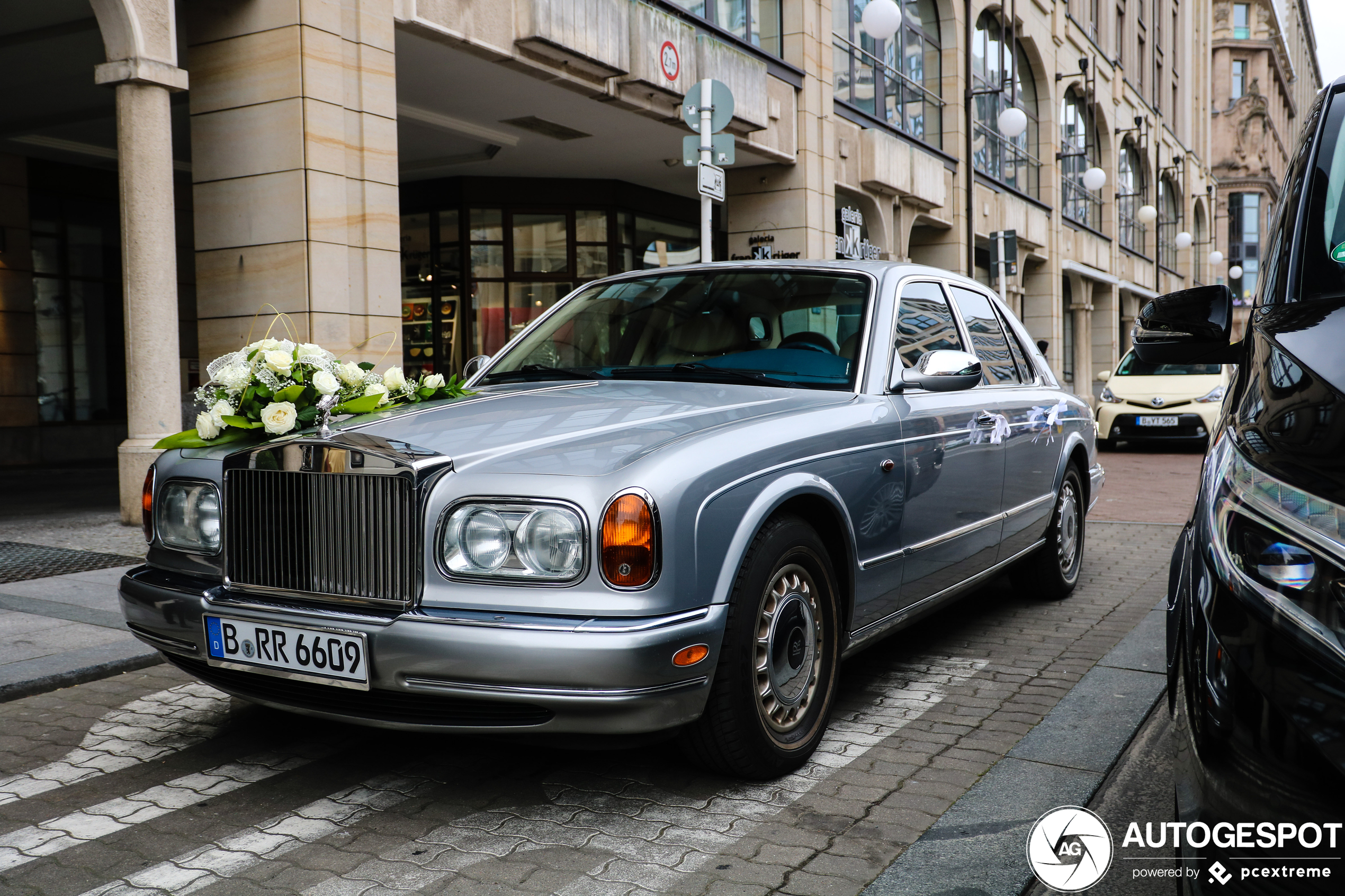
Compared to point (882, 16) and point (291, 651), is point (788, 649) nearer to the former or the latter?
point (291, 651)

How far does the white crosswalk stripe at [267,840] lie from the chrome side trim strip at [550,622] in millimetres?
663

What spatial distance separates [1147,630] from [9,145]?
610 inches

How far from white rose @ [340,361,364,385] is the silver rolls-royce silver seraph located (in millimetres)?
246

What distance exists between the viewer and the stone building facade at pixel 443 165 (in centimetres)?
866

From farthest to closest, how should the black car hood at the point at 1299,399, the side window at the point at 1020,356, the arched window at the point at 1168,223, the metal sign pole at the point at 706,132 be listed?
the arched window at the point at 1168,223 < the metal sign pole at the point at 706,132 < the side window at the point at 1020,356 < the black car hood at the point at 1299,399

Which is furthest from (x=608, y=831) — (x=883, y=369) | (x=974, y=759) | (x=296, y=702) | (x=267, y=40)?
(x=267, y=40)

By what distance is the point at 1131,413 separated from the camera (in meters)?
15.8

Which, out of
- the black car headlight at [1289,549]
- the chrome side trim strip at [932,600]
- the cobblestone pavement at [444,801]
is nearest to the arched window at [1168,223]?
the chrome side trim strip at [932,600]

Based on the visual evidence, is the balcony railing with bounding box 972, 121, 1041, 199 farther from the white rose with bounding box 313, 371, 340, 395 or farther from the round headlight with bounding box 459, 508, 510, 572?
the round headlight with bounding box 459, 508, 510, 572

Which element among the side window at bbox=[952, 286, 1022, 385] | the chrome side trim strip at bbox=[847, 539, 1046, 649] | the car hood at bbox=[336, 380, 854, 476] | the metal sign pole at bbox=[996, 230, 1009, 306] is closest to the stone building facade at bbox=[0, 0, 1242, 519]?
the metal sign pole at bbox=[996, 230, 1009, 306]

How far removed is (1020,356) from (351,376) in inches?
135

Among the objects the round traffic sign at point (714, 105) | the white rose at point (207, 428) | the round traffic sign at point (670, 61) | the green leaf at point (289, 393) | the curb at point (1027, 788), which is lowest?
the curb at point (1027, 788)

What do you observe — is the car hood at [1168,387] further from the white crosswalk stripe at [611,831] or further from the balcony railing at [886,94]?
the white crosswalk stripe at [611,831]

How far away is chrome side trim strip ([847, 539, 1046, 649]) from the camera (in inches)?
146
